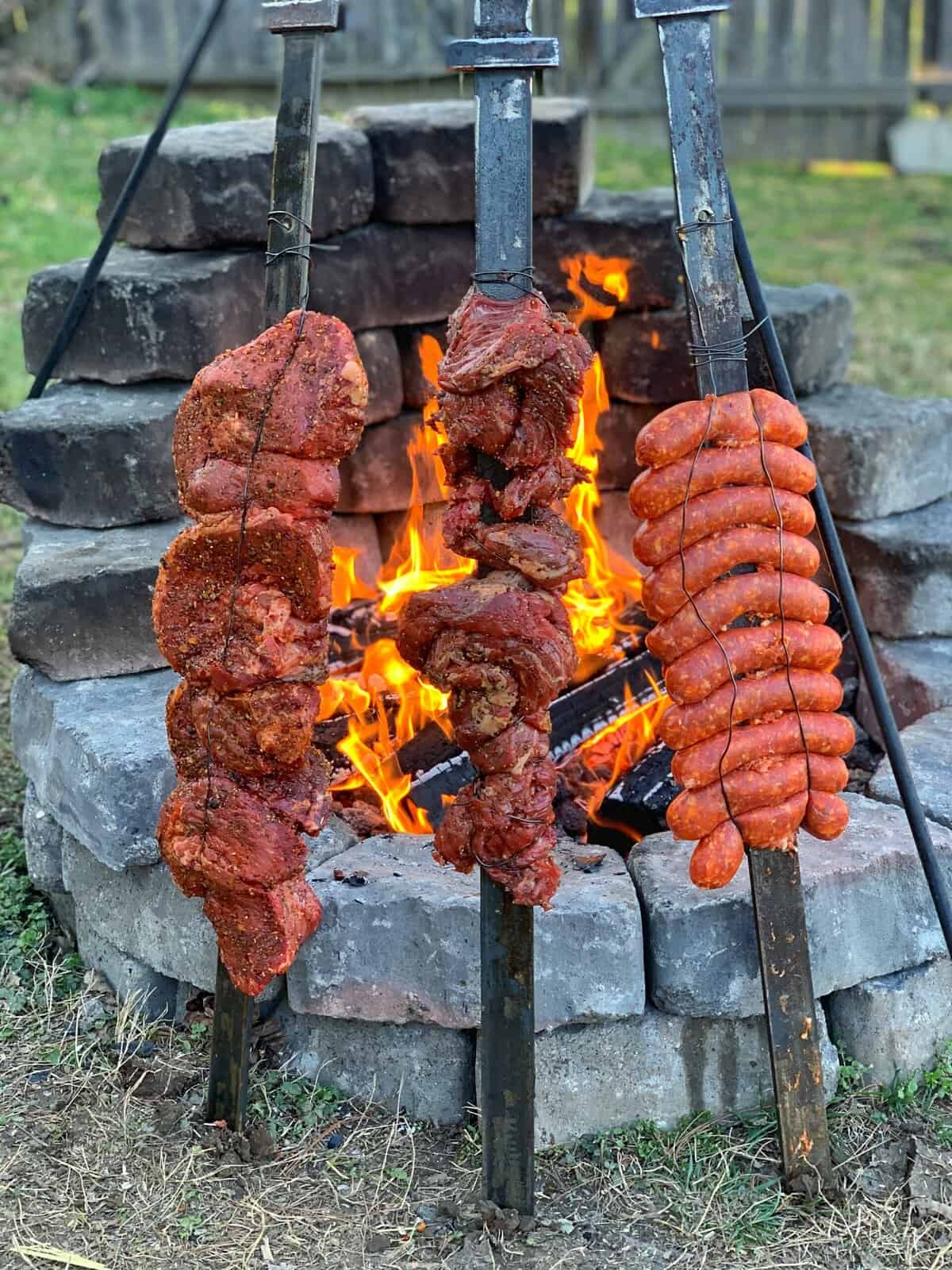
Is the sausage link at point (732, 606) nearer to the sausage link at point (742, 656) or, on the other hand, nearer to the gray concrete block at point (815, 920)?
the sausage link at point (742, 656)

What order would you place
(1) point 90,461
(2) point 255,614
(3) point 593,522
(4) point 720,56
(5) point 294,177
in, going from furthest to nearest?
(4) point 720,56, (3) point 593,522, (1) point 90,461, (5) point 294,177, (2) point 255,614

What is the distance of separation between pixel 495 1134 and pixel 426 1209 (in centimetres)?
24

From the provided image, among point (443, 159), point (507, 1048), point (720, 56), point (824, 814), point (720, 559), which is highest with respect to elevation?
point (720, 56)

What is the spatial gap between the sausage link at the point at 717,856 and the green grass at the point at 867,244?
189 inches

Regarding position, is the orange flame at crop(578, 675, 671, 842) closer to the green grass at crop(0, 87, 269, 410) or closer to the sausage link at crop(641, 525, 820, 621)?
the sausage link at crop(641, 525, 820, 621)

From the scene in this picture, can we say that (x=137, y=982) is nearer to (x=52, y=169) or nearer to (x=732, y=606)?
(x=732, y=606)

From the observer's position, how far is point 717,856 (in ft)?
8.14

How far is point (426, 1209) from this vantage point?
2.62m

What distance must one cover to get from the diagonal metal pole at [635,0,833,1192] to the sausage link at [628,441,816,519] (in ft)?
0.43

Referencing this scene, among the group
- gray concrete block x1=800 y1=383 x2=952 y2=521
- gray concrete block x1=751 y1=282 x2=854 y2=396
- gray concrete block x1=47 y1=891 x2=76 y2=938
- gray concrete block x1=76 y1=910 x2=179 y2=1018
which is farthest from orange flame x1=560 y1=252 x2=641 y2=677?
gray concrete block x1=47 y1=891 x2=76 y2=938

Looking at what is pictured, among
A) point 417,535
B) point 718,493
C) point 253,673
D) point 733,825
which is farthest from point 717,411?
point 417,535

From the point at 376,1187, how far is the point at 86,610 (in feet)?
4.78

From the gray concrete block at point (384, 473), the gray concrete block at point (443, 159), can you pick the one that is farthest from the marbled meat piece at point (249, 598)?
the gray concrete block at point (443, 159)

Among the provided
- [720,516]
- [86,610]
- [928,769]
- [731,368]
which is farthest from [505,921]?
[86,610]
